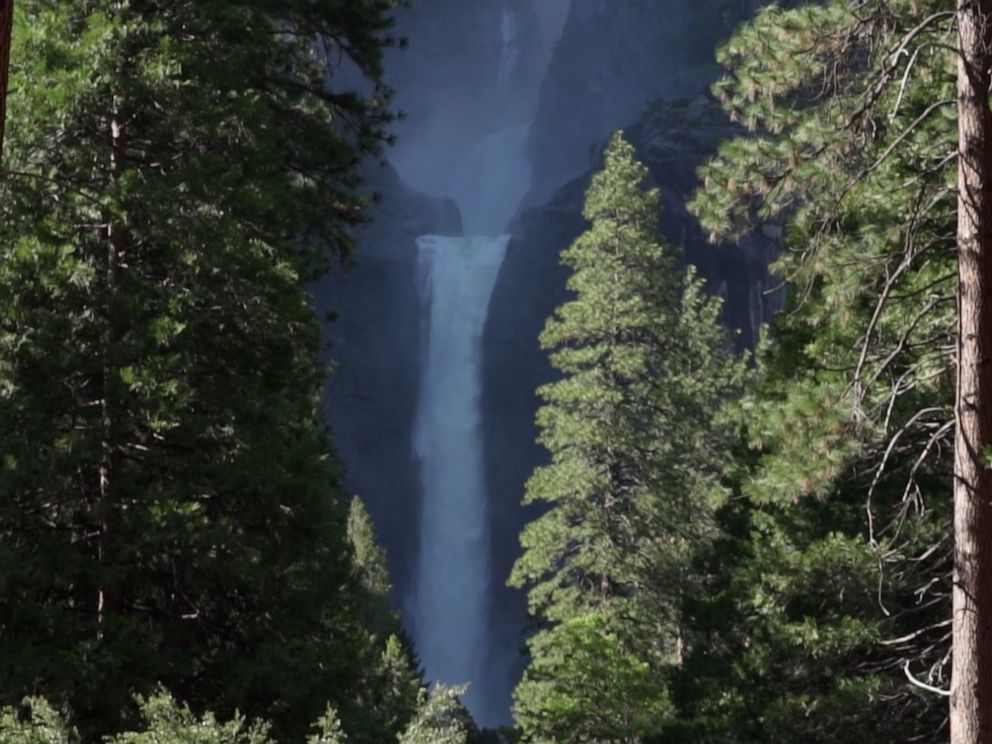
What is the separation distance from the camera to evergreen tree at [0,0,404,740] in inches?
306

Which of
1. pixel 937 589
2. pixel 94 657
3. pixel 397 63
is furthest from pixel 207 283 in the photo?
pixel 397 63

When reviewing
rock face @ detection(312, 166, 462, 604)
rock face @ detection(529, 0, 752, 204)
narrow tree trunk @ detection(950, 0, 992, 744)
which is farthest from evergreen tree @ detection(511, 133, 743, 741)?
rock face @ detection(529, 0, 752, 204)

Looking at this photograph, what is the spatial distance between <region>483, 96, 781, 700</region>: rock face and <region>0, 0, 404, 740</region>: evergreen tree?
5073 centimetres

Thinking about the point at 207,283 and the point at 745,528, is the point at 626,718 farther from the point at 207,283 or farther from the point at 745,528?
the point at 207,283

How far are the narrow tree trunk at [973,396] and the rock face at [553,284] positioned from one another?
53036 millimetres

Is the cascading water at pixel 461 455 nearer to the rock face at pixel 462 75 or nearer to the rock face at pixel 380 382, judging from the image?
the rock face at pixel 380 382

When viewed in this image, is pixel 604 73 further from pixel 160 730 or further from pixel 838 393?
pixel 160 730

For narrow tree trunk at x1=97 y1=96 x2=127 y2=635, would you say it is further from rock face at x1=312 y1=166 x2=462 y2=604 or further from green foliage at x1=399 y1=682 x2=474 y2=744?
rock face at x1=312 y1=166 x2=462 y2=604

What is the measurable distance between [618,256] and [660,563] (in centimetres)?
609

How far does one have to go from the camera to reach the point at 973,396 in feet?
20.4

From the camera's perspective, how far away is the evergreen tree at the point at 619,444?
1978cm

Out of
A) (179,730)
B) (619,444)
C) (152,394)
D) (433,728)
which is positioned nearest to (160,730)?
(179,730)

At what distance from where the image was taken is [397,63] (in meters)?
100

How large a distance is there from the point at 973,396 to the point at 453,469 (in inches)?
2169
